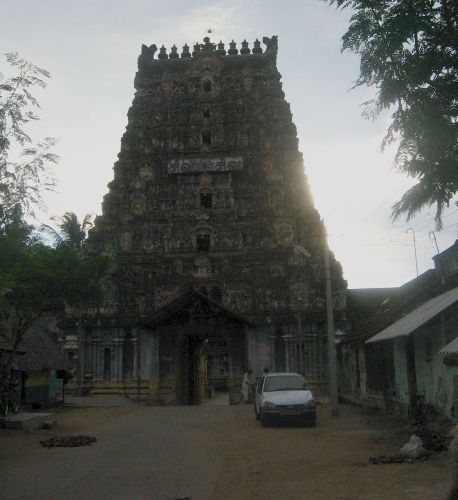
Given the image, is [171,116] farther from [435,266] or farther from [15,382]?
[435,266]

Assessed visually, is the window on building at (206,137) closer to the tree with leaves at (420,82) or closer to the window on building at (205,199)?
the window on building at (205,199)

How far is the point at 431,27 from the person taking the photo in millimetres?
13172

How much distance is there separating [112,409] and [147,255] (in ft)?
35.2

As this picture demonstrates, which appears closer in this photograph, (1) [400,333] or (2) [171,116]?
(1) [400,333]

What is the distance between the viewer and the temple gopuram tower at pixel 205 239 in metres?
32.3

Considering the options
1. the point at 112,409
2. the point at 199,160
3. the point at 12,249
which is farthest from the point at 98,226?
the point at 12,249

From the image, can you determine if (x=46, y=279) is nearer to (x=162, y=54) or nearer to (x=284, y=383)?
(x=284, y=383)

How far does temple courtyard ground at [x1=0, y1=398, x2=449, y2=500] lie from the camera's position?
8859mm

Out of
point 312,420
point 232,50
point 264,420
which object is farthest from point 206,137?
point 312,420

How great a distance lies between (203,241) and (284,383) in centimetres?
1678

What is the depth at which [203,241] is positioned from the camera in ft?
116

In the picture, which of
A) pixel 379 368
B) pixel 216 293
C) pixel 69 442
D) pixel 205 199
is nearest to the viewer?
pixel 69 442

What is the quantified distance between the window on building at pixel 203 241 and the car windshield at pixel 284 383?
16109mm

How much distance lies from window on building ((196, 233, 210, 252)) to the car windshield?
16109mm
